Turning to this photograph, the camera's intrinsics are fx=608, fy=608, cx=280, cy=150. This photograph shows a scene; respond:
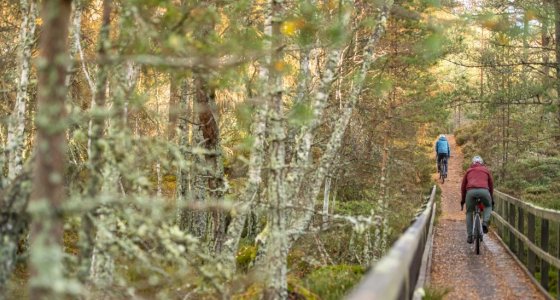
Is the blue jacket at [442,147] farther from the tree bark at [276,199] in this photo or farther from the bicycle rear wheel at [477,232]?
the tree bark at [276,199]

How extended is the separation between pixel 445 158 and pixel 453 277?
766 inches

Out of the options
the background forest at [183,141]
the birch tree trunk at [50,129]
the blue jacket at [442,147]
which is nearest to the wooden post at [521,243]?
the background forest at [183,141]

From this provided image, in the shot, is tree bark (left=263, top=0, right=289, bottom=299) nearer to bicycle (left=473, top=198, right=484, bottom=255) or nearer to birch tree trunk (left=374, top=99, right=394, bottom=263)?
bicycle (left=473, top=198, right=484, bottom=255)

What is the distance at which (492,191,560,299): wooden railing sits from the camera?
7823 mm

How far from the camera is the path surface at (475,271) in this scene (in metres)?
8.39

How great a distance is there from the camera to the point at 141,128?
17.4m

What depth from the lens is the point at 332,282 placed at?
805 centimetres

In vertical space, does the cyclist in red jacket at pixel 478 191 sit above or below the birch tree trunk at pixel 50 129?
below

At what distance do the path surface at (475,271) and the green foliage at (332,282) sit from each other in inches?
49.5

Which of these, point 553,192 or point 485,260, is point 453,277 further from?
point 553,192

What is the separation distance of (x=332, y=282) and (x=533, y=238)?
3.45 metres

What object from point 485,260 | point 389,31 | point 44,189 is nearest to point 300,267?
point 485,260

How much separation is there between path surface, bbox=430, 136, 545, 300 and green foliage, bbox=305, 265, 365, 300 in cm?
126

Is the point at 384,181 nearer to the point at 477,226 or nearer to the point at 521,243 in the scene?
the point at 477,226
